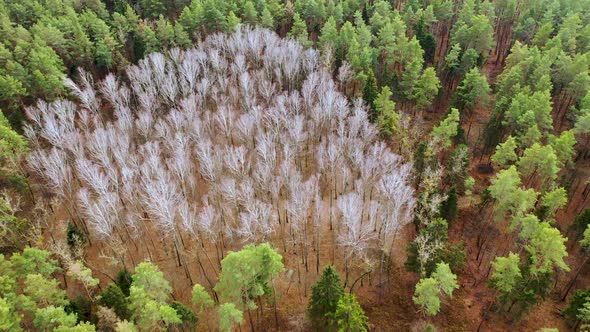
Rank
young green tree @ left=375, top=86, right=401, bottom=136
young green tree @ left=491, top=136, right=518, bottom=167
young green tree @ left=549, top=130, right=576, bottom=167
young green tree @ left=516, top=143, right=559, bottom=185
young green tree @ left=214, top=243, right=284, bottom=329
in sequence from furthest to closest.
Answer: young green tree @ left=375, top=86, right=401, bottom=136 → young green tree @ left=491, top=136, right=518, bottom=167 → young green tree @ left=549, top=130, right=576, bottom=167 → young green tree @ left=516, top=143, right=559, bottom=185 → young green tree @ left=214, top=243, right=284, bottom=329

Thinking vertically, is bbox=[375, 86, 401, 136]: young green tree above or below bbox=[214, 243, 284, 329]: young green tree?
above

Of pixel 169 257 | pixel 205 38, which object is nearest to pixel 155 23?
pixel 205 38

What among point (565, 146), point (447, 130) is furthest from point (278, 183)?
point (565, 146)

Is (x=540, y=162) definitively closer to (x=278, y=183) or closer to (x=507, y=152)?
(x=507, y=152)

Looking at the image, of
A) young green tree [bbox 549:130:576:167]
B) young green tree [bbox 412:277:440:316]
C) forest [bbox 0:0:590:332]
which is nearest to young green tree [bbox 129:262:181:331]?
forest [bbox 0:0:590:332]

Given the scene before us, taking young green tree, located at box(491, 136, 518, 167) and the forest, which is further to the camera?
young green tree, located at box(491, 136, 518, 167)

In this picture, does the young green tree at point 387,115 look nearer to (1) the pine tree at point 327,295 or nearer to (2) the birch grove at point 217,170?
(2) the birch grove at point 217,170

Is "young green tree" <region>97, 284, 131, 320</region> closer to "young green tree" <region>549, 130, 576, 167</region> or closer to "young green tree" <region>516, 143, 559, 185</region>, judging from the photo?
"young green tree" <region>516, 143, 559, 185</region>
